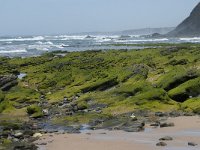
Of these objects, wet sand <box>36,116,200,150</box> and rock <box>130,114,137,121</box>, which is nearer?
wet sand <box>36,116,200,150</box>

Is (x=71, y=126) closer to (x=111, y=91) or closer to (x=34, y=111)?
(x=34, y=111)

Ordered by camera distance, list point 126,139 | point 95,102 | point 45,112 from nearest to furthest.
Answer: point 126,139 < point 45,112 < point 95,102

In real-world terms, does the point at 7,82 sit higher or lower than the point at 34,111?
higher

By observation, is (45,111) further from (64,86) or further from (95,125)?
(64,86)

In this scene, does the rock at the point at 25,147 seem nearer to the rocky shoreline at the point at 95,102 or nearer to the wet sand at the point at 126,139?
the rocky shoreline at the point at 95,102

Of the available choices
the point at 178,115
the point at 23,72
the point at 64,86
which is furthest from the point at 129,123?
the point at 23,72

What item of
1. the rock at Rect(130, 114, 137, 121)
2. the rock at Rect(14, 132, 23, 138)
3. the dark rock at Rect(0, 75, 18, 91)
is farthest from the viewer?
the dark rock at Rect(0, 75, 18, 91)

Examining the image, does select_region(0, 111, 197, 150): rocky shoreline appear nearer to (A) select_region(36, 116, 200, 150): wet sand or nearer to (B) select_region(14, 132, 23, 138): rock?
(B) select_region(14, 132, 23, 138): rock

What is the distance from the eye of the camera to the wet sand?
1959cm

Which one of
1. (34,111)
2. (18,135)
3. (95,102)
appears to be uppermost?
(18,135)

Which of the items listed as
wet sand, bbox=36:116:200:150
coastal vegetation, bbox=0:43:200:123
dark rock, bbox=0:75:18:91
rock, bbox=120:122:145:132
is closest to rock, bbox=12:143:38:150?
wet sand, bbox=36:116:200:150

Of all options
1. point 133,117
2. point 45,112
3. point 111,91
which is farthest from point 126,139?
point 111,91

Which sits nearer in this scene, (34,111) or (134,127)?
(134,127)

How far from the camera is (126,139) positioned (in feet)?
68.7
